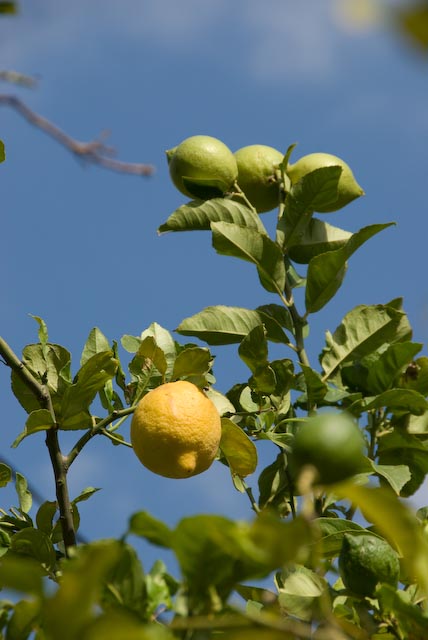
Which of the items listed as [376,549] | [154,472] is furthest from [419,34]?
[154,472]

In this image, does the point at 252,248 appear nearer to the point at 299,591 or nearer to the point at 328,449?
the point at 299,591

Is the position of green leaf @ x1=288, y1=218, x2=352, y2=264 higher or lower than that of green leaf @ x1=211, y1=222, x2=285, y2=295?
higher

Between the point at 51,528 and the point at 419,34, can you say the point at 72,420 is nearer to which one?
the point at 51,528

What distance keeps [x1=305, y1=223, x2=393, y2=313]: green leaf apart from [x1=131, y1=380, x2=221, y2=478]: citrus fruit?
473 mm

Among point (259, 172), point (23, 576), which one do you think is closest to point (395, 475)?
point (259, 172)

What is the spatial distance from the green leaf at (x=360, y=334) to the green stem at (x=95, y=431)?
0.48 meters

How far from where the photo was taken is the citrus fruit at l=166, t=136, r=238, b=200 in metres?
1.86

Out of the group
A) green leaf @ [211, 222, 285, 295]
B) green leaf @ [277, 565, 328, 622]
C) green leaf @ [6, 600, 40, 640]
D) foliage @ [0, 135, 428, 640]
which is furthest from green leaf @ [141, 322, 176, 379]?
green leaf @ [6, 600, 40, 640]

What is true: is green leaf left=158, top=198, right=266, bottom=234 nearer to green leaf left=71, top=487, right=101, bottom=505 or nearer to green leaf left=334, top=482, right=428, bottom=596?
green leaf left=71, top=487, right=101, bottom=505

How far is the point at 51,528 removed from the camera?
62.7 inches

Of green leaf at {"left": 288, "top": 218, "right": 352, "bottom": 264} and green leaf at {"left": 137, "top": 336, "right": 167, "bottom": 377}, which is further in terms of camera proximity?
green leaf at {"left": 288, "top": 218, "right": 352, "bottom": 264}

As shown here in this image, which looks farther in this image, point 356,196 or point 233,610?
point 356,196

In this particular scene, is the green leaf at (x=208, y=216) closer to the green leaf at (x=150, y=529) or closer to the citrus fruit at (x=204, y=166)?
the citrus fruit at (x=204, y=166)

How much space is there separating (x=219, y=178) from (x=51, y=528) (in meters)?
0.81
